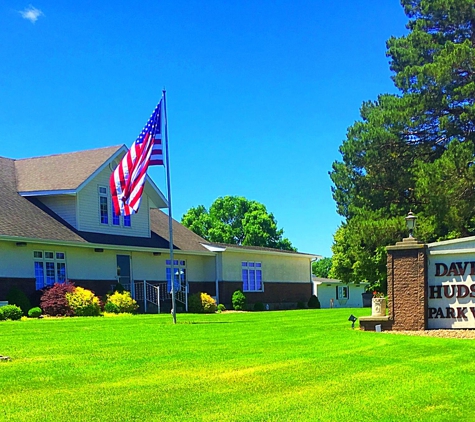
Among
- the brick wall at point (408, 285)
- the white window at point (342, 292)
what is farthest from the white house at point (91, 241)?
the white window at point (342, 292)

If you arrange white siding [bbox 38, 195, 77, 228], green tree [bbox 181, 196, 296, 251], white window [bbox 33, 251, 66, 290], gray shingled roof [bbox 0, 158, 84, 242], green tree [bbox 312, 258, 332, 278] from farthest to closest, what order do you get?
1. green tree [bbox 312, 258, 332, 278]
2. green tree [bbox 181, 196, 296, 251]
3. white siding [bbox 38, 195, 77, 228]
4. white window [bbox 33, 251, 66, 290]
5. gray shingled roof [bbox 0, 158, 84, 242]

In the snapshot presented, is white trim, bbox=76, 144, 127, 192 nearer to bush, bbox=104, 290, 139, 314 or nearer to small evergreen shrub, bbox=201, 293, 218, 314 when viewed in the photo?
bush, bbox=104, 290, 139, 314

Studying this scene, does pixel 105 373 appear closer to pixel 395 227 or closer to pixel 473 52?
pixel 395 227

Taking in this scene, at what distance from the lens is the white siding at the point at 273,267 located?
119ft

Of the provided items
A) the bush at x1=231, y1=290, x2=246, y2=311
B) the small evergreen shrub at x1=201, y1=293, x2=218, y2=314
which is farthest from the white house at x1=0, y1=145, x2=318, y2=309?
the small evergreen shrub at x1=201, y1=293, x2=218, y2=314

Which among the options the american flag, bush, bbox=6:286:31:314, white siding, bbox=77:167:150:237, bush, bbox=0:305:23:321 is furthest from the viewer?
white siding, bbox=77:167:150:237

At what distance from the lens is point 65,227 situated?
1088 inches

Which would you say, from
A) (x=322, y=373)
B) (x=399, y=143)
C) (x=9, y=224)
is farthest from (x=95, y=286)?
(x=322, y=373)

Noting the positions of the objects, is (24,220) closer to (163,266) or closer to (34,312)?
(34,312)

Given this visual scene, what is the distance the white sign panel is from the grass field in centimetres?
203

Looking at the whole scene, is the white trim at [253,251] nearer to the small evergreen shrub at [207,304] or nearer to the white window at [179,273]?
the white window at [179,273]

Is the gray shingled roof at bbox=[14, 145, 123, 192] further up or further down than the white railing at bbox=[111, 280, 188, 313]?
further up

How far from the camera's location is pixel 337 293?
52.8 meters

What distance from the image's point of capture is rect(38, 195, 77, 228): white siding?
1111 inches
